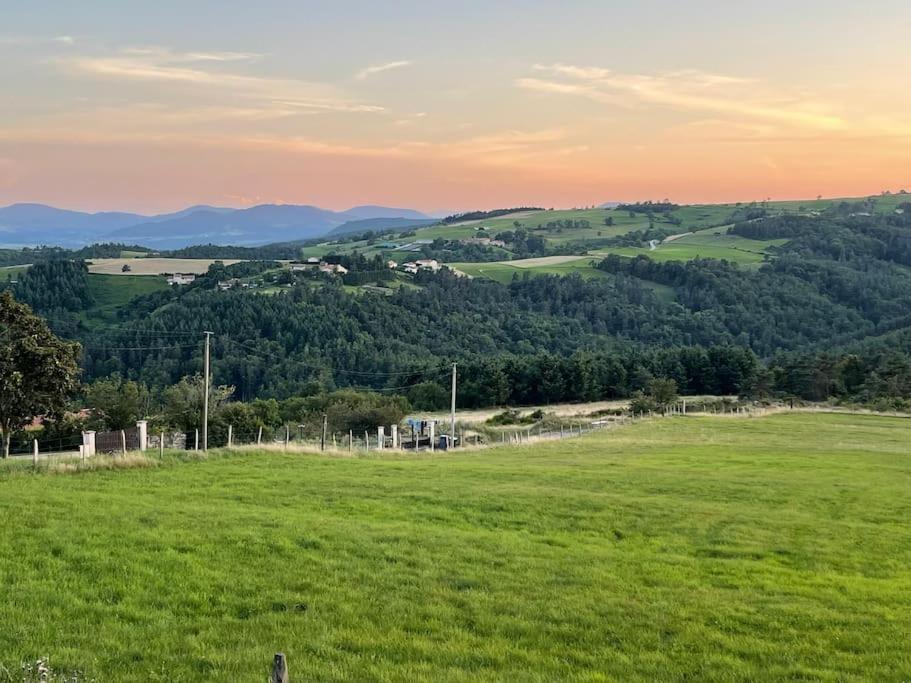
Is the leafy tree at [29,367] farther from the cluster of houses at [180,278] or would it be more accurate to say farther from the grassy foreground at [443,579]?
the cluster of houses at [180,278]

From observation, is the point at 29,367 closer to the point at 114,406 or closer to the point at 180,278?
the point at 114,406

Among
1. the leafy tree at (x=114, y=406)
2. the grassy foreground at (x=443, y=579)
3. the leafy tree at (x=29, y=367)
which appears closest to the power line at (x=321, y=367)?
the leafy tree at (x=114, y=406)

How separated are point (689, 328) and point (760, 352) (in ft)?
58.6

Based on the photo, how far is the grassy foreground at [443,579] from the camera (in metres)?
8.73

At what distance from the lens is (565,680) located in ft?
26.7

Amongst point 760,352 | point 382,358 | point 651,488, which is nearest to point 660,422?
point 651,488

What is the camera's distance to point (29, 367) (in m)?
32.8

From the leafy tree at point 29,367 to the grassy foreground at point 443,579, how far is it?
13539 millimetres

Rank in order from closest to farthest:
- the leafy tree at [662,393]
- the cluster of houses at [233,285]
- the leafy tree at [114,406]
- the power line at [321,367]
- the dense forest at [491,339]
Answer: the leafy tree at [114,406] < the leafy tree at [662,393] < the dense forest at [491,339] < the power line at [321,367] < the cluster of houses at [233,285]

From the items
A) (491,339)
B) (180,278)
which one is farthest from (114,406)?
(180,278)

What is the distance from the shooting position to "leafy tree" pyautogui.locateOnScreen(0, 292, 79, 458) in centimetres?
3234

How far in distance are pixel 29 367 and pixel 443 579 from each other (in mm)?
28005

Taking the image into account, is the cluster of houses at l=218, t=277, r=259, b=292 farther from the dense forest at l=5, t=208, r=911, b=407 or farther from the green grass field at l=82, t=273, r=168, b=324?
the green grass field at l=82, t=273, r=168, b=324

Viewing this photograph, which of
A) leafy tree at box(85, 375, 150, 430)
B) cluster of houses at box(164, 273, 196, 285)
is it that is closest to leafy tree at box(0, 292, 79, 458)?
leafy tree at box(85, 375, 150, 430)
